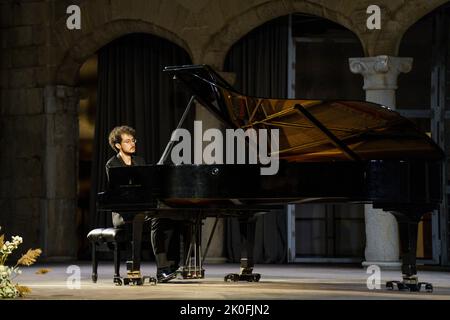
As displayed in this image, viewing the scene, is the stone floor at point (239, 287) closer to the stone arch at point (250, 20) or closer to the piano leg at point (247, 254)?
the piano leg at point (247, 254)

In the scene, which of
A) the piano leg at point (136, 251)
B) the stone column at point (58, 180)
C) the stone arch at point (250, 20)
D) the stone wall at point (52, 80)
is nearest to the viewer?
the piano leg at point (136, 251)

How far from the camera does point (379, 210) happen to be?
10828 mm

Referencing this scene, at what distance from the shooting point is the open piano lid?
738 cm

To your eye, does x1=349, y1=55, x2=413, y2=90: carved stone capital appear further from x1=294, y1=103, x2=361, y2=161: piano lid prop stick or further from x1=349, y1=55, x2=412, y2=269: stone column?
x1=294, y1=103, x2=361, y2=161: piano lid prop stick

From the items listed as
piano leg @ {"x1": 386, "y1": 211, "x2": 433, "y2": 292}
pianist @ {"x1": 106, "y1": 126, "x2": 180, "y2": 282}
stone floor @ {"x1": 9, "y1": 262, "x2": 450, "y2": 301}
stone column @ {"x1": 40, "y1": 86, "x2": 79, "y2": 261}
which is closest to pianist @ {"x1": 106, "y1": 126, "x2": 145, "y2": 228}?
pianist @ {"x1": 106, "y1": 126, "x2": 180, "y2": 282}

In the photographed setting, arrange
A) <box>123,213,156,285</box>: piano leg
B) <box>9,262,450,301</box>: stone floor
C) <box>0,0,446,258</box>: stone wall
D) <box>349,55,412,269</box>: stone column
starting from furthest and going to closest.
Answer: <box>0,0,446,258</box>: stone wall, <box>349,55,412,269</box>: stone column, <box>123,213,156,285</box>: piano leg, <box>9,262,450,301</box>: stone floor

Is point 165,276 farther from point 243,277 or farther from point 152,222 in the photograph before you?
point 243,277

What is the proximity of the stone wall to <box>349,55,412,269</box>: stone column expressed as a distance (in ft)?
5.34

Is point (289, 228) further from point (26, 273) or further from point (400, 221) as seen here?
point (400, 221)

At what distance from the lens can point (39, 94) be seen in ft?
41.1

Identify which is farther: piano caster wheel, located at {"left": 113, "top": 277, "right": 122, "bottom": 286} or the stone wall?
the stone wall

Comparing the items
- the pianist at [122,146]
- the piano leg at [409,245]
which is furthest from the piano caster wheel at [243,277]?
the piano leg at [409,245]

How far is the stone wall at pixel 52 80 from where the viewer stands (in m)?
11.9

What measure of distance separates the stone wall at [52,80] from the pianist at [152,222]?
3780mm
